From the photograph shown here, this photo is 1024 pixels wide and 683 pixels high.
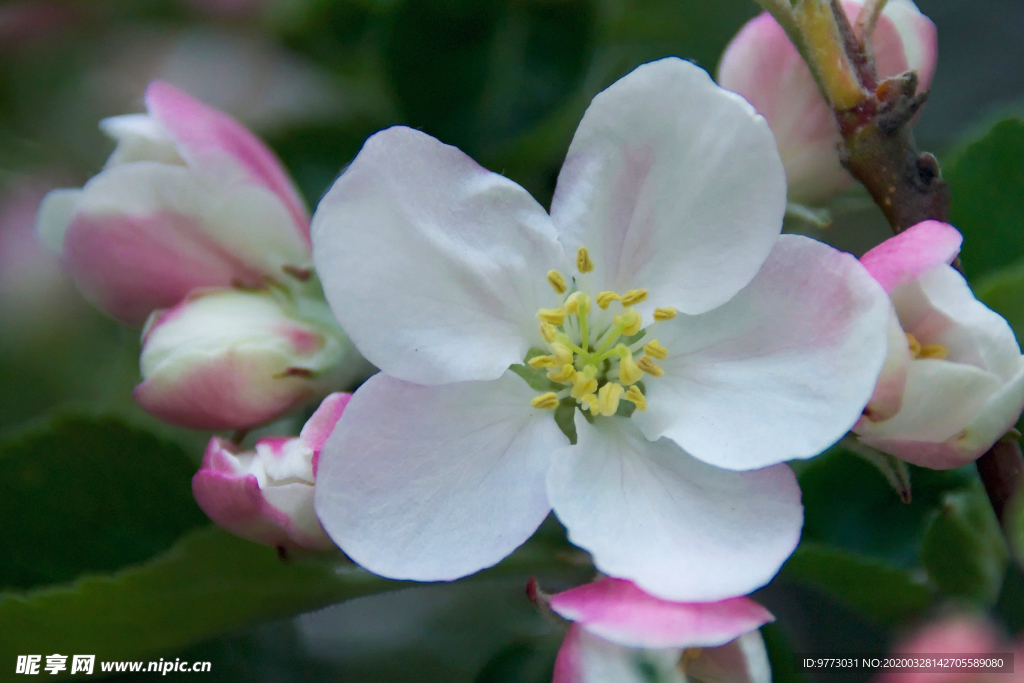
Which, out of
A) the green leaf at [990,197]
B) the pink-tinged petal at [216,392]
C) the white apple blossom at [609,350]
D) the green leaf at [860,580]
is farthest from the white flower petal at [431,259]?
the green leaf at [990,197]

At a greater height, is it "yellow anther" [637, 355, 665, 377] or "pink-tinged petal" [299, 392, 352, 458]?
"yellow anther" [637, 355, 665, 377]

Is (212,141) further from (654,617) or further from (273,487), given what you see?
(654,617)

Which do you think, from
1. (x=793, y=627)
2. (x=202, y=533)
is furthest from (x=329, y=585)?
(x=793, y=627)

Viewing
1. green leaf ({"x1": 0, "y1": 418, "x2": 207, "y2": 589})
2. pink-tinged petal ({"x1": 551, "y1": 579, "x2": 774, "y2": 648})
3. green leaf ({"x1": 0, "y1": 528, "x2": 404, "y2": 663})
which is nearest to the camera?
pink-tinged petal ({"x1": 551, "y1": 579, "x2": 774, "y2": 648})

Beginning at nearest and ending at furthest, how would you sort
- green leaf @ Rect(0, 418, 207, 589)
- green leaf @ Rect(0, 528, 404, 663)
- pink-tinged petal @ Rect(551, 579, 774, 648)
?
pink-tinged petal @ Rect(551, 579, 774, 648) → green leaf @ Rect(0, 528, 404, 663) → green leaf @ Rect(0, 418, 207, 589)

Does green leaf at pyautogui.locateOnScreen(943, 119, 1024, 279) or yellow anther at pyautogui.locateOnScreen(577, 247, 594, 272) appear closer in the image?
yellow anther at pyautogui.locateOnScreen(577, 247, 594, 272)

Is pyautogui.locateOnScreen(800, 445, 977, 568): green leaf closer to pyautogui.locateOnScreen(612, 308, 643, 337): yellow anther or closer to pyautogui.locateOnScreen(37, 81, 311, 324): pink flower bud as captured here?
pyautogui.locateOnScreen(612, 308, 643, 337): yellow anther

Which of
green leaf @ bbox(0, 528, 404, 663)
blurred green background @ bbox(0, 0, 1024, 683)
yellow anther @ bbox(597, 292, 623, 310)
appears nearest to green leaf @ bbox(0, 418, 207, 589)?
blurred green background @ bbox(0, 0, 1024, 683)

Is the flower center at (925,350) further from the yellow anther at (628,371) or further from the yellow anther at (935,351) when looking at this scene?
the yellow anther at (628,371)
